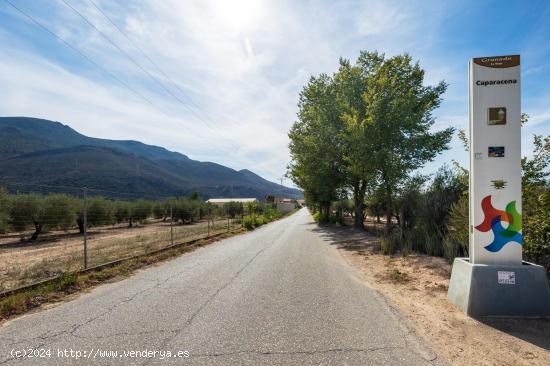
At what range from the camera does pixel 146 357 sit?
364 centimetres

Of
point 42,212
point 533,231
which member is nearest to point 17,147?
point 42,212

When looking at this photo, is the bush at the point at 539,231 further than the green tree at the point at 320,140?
No

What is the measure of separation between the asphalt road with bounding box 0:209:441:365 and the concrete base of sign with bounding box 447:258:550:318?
132 centimetres

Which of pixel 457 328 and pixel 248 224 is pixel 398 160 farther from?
pixel 248 224

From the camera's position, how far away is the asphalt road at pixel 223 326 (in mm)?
3654

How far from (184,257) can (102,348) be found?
7.86m

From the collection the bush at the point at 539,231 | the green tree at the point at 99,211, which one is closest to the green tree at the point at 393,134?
the bush at the point at 539,231

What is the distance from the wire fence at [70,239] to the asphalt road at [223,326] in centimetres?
295

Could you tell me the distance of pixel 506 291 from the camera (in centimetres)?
Result: 498

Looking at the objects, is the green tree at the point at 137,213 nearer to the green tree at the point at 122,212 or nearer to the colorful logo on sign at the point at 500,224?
the green tree at the point at 122,212

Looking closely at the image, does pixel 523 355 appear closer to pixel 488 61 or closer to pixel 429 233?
pixel 488 61

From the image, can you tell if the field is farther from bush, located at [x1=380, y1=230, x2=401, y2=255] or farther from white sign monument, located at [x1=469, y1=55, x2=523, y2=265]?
white sign monument, located at [x1=469, y1=55, x2=523, y2=265]

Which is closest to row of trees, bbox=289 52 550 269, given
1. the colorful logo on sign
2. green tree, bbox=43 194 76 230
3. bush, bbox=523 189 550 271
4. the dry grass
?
bush, bbox=523 189 550 271

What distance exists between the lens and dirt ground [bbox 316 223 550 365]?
3.72m
